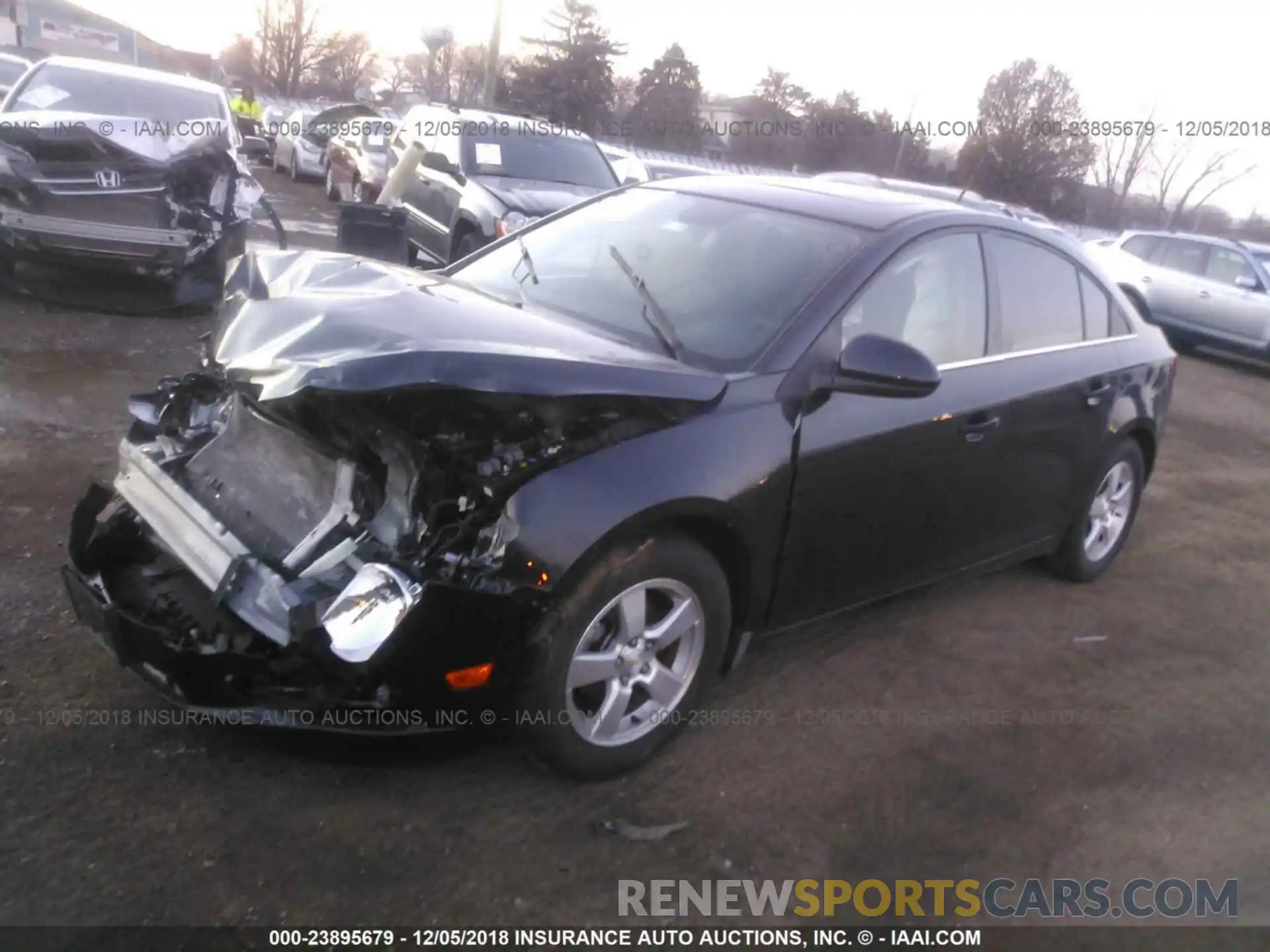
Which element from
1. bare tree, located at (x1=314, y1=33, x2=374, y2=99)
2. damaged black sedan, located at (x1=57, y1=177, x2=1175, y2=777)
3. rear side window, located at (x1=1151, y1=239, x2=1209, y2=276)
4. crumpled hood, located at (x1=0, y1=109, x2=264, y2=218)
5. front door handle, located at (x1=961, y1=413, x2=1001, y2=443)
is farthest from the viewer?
bare tree, located at (x1=314, y1=33, x2=374, y2=99)

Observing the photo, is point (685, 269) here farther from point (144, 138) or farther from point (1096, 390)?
point (144, 138)

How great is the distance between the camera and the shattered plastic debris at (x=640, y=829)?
2.88m

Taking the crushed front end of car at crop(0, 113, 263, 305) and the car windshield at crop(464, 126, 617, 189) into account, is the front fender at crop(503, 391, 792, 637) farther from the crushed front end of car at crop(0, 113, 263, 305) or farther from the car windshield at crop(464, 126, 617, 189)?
the car windshield at crop(464, 126, 617, 189)

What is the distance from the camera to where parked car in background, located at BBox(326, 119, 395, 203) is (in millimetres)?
15070

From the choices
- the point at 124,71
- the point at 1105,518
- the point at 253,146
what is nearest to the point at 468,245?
the point at 253,146

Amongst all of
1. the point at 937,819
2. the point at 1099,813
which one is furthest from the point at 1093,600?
the point at 937,819

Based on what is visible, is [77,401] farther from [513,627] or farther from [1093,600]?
[1093,600]

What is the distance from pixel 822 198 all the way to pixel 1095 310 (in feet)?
5.14

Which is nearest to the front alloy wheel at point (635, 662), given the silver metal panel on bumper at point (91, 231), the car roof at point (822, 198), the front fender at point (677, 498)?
the front fender at point (677, 498)

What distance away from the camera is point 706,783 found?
3.14 metres

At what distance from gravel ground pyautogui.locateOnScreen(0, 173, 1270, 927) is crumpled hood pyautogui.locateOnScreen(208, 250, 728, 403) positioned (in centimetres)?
98

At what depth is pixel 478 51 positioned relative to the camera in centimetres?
6506

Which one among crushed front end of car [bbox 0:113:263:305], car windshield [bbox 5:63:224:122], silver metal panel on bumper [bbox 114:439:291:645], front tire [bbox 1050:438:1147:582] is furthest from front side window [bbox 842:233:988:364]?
car windshield [bbox 5:63:224:122]

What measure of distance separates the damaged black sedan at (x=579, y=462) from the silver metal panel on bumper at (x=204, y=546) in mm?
11
